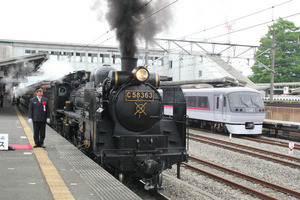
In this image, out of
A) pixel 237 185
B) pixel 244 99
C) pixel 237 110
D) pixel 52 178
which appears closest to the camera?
pixel 52 178

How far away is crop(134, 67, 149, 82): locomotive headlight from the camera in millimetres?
6875

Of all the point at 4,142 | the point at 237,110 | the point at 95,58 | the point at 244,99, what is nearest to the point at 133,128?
the point at 4,142

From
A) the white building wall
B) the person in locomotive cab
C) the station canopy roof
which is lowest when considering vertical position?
the person in locomotive cab

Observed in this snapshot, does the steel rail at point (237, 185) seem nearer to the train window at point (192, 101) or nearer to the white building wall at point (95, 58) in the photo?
the train window at point (192, 101)

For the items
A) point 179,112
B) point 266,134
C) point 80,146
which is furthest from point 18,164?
point 266,134

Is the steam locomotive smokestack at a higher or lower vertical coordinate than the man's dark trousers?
higher

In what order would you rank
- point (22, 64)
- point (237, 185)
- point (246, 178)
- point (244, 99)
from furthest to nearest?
1. point (22, 64)
2. point (244, 99)
3. point (246, 178)
4. point (237, 185)

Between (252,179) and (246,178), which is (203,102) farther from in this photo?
(252,179)

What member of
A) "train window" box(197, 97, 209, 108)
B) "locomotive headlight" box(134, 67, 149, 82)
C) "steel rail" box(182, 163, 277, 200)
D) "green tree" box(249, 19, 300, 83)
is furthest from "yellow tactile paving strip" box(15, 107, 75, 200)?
"green tree" box(249, 19, 300, 83)

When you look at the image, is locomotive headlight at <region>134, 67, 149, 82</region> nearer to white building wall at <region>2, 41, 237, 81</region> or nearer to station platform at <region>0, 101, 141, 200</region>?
station platform at <region>0, 101, 141, 200</region>

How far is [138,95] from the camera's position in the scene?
279 inches

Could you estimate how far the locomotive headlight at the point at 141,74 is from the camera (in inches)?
271

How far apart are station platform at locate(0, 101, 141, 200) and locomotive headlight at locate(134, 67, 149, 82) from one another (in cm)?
206

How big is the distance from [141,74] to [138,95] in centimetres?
48
